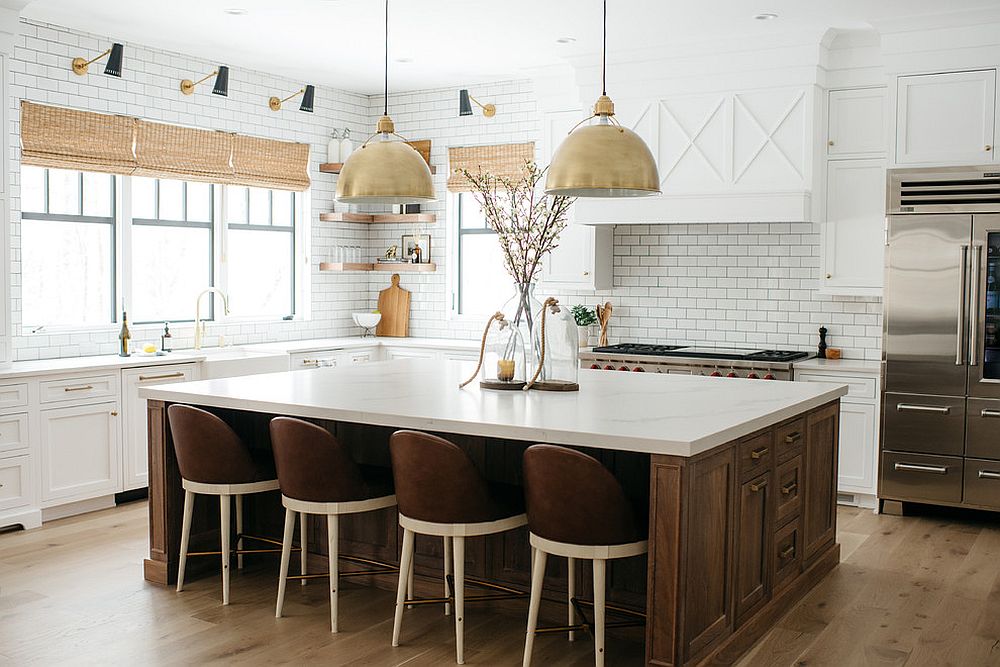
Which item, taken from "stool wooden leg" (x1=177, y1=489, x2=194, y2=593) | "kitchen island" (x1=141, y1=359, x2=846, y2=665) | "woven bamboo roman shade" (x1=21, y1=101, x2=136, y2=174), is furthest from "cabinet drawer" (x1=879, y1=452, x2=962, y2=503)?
"woven bamboo roman shade" (x1=21, y1=101, x2=136, y2=174)

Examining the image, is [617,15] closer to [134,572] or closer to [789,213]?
[789,213]

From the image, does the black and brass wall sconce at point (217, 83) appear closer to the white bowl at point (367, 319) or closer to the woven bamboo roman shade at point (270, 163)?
the woven bamboo roman shade at point (270, 163)

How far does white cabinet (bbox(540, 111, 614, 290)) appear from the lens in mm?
7336

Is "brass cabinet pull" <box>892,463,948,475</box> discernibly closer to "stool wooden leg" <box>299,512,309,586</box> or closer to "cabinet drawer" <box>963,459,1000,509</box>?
"cabinet drawer" <box>963,459,1000,509</box>

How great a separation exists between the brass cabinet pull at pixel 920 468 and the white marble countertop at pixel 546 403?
161cm

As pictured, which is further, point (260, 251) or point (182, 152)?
point (260, 251)

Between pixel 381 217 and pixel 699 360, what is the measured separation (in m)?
3.30

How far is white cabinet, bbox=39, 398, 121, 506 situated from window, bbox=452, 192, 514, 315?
3.26m

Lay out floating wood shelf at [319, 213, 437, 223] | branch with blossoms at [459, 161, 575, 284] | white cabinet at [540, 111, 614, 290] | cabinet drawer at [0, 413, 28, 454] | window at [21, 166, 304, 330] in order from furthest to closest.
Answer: floating wood shelf at [319, 213, 437, 223] < white cabinet at [540, 111, 614, 290] < window at [21, 166, 304, 330] < cabinet drawer at [0, 413, 28, 454] < branch with blossoms at [459, 161, 575, 284]

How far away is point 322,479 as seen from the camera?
396cm

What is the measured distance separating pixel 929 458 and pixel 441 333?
404cm

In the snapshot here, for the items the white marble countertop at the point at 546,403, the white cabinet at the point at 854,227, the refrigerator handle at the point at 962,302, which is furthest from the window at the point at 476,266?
the refrigerator handle at the point at 962,302

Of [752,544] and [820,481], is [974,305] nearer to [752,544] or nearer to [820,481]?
[820,481]

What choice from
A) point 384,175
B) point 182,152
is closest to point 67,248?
point 182,152
